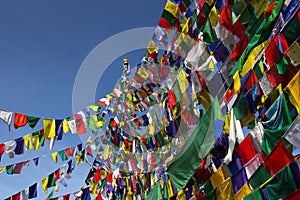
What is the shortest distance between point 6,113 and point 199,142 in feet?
13.0

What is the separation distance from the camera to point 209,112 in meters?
4.32

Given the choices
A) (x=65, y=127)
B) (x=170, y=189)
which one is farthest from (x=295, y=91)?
(x=65, y=127)

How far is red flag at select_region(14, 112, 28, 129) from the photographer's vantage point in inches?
256

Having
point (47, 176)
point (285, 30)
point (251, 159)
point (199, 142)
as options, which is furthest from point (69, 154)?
point (285, 30)

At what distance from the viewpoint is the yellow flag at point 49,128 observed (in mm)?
6523

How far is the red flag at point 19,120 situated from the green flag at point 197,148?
3232 millimetres

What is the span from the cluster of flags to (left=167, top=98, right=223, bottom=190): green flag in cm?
1

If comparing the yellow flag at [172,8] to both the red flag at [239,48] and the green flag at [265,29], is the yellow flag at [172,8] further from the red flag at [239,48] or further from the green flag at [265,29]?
the green flag at [265,29]

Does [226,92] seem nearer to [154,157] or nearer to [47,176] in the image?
[154,157]

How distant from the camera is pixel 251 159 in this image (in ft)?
12.8

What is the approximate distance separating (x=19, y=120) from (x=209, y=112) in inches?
155

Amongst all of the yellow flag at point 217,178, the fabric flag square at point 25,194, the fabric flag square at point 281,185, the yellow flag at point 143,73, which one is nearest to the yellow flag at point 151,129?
the yellow flag at point 143,73

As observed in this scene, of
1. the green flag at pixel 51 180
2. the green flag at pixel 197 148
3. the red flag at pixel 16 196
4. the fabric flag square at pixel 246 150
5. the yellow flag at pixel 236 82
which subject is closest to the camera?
the fabric flag square at pixel 246 150

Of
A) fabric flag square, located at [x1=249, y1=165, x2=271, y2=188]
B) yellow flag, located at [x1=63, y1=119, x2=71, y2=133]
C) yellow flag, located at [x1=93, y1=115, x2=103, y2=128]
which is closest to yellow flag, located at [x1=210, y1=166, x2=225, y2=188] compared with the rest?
fabric flag square, located at [x1=249, y1=165, x2=271, y2=188]
